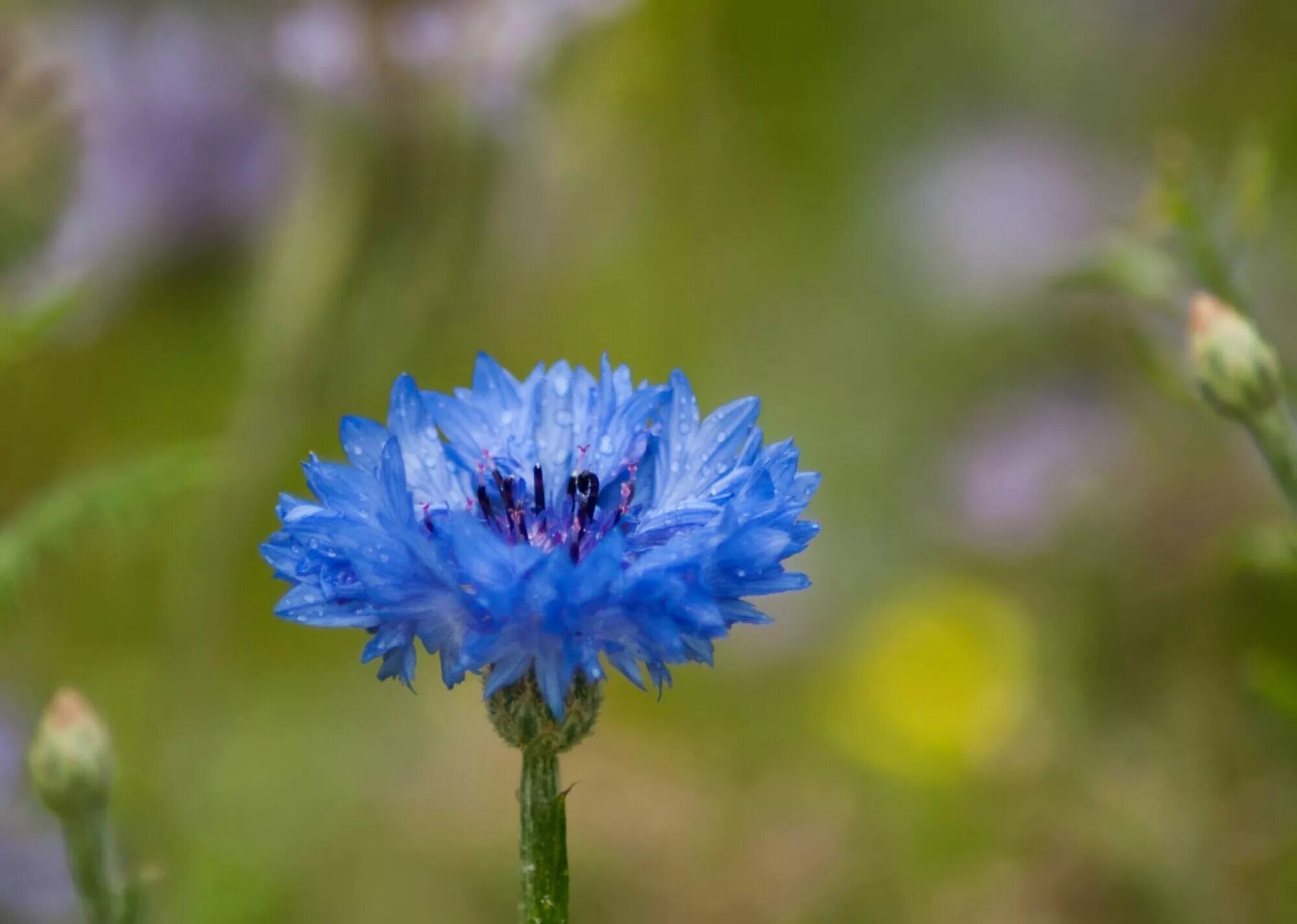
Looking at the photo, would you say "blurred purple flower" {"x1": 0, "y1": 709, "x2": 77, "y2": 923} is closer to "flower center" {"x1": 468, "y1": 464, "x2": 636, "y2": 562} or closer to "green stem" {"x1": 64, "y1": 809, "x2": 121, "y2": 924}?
"green stem" {"x1": 64, "y1": 809, "x2": 121, "y2": 924}

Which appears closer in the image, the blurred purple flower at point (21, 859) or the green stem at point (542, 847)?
the green stem at point (542, 847)

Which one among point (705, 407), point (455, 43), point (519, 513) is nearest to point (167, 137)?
point (455, 43)

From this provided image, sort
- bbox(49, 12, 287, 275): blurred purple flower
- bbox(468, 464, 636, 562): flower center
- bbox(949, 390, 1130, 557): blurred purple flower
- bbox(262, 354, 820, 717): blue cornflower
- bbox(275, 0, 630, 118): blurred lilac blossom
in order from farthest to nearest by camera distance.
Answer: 1. bbox(49, 12, 287, 275): blurred purple flower
2. bbox(949, 390, 1130, 557): blurred purple flower
3. bbox(275, 0, 630, 118): blurred lilac blossom
4. bbox(468, 464, 636, 562): flower center
5. bbox(262, 354, 820, 717): blue cornflower

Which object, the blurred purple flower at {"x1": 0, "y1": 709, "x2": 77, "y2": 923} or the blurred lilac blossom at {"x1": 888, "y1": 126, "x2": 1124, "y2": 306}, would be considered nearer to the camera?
the blurred purple flower at {"x1": 0, "y1": 709, "x2": 77, "y2": 923}

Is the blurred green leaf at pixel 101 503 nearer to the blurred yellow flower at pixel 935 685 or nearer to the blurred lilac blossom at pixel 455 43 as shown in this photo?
the blurred lilac blossom at pixel 455 43

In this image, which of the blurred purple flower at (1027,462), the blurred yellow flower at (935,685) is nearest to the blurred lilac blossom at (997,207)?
the blurred purple flower at (1027,462)

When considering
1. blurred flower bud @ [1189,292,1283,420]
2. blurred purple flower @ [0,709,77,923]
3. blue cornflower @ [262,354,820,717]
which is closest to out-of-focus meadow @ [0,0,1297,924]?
blurred purple flower @ [0,709,77,923]
